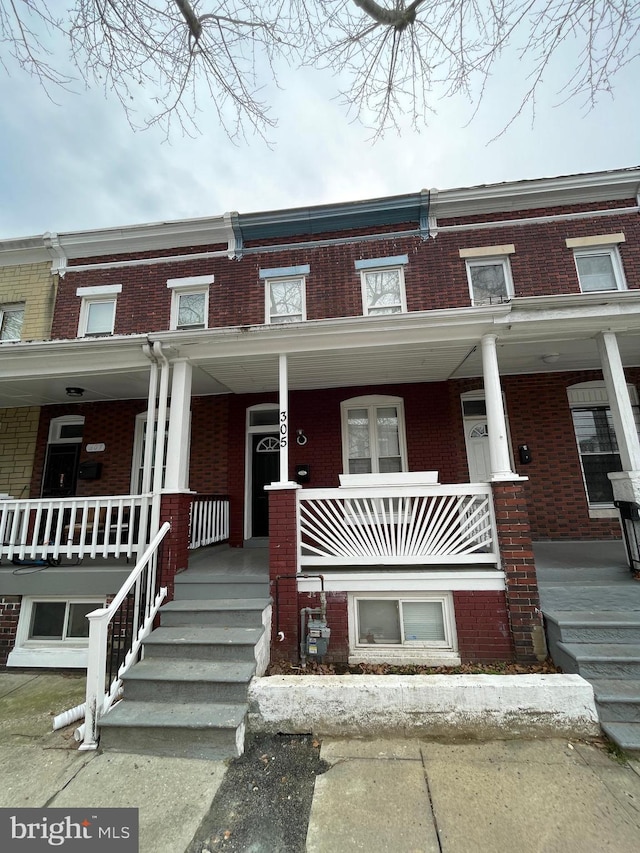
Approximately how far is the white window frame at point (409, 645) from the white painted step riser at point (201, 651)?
1.23 metres

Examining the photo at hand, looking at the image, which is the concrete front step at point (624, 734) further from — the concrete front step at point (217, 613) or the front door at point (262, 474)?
the front door at point (262, 474)

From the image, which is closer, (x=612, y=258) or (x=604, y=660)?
(x=604, y=660)

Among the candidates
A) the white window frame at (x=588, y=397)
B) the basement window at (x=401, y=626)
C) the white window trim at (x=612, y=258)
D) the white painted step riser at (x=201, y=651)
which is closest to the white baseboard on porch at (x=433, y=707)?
the white painted step riser at (x=201, y=651)

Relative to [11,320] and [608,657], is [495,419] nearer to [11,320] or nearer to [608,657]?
[608,657]

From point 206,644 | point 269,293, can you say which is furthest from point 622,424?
point 269,293

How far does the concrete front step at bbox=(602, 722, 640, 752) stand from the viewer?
2.77 m

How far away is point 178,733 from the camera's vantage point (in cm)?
298

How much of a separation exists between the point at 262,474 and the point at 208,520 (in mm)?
1485

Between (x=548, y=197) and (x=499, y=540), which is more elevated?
(x=548, y=197)

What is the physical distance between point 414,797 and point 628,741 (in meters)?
1.69

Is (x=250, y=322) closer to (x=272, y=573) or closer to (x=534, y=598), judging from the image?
(x=272, y=573)

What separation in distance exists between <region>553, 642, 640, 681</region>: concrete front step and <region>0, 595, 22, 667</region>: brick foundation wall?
21.7 feet

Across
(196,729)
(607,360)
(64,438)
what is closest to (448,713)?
(196,729)

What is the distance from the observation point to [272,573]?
14.1ft
